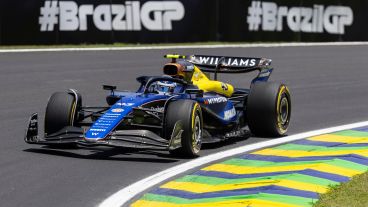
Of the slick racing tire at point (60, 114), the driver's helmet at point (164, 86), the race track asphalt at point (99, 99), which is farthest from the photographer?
the driver's helmet at point (164, 86)

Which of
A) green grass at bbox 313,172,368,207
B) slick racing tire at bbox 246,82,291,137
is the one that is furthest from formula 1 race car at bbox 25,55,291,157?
green grass at bbox 313,172,368,207

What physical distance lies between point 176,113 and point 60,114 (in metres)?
1.57

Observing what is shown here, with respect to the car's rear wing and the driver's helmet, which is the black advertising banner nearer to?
the car's rear wing

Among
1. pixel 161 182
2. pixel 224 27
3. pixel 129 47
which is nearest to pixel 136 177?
pixel 161 182

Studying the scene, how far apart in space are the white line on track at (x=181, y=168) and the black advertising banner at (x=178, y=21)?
12083mm

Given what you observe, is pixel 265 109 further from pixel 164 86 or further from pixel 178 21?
pixel 178 21

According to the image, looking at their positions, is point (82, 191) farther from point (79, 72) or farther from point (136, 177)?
point (79, 72)

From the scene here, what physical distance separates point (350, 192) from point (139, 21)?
18226 millimetres

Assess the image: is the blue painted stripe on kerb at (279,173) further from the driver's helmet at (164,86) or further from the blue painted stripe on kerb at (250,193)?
the driver's helmet at (164,86)

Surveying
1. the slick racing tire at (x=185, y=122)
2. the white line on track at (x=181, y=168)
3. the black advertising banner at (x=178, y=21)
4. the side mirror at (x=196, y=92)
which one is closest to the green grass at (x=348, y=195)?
the white line on track at (x=181, y=168)

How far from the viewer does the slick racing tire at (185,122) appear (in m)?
10.3

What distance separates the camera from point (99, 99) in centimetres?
1611

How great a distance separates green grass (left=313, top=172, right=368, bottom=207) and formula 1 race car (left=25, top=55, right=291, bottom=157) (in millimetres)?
2310

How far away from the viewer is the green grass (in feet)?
25.5
